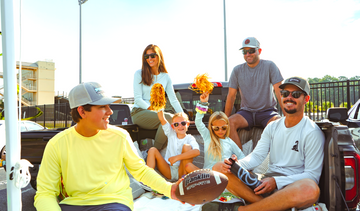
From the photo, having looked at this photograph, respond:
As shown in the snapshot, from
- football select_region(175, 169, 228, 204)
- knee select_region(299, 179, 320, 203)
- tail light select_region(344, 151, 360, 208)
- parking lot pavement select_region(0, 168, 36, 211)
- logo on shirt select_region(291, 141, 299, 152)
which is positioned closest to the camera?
football select_region(175, 169, 228, 204)

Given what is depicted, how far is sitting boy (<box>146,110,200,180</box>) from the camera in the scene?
3.75m

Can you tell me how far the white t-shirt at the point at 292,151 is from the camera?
2646mm

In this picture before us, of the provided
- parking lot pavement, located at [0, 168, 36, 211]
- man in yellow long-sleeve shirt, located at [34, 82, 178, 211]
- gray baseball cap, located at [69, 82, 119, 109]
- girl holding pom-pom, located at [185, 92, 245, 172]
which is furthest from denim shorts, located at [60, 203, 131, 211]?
parking lot pavement, located at [0, 168, 36, 211]

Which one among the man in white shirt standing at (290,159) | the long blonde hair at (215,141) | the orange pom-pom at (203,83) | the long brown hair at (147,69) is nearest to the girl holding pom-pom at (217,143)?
the long blonde hair at (215,141)

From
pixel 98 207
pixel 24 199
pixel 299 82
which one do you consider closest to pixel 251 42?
pixel 299 82

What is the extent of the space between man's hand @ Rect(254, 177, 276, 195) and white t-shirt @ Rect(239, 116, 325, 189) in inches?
1.9

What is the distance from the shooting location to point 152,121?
395 cm

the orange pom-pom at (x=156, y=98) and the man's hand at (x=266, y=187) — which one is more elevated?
the orange pom-pom at (x=156, y=98)

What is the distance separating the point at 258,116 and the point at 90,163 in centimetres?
266

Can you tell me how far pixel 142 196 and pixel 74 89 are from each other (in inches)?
81.6

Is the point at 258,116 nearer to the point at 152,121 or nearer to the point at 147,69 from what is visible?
the point at 152,121

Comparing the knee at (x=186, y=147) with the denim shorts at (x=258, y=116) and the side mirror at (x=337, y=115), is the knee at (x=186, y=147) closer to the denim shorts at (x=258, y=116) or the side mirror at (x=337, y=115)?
the denim shorts at (x=258, y=116)

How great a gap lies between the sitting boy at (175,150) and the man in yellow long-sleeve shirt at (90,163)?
162 centimetres

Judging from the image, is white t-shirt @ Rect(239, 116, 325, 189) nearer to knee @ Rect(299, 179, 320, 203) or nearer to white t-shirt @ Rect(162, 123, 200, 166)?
knee @ Rect(299, 179, 320, 203)
